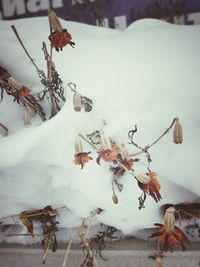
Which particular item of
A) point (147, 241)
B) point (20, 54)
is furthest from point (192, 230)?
point (20, 54)

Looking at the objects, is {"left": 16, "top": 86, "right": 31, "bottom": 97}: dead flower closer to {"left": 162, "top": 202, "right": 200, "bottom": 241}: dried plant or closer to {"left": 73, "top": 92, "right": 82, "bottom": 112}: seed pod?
{"left": 73, "top": 92, "right": 82, "bottom": 112}: seed pod

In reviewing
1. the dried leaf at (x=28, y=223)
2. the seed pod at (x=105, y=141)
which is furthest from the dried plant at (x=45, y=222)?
the seed pod at (x=105, y=141)

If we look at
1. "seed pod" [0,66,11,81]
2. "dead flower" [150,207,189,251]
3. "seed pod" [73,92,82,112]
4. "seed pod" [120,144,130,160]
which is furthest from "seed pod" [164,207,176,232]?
"seed pod" [0,66,11,81]

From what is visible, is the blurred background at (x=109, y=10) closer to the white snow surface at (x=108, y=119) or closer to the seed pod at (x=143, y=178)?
the white snow surface at (x=108, y=119)

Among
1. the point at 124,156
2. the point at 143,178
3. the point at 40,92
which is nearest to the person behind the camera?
the point at 143,178

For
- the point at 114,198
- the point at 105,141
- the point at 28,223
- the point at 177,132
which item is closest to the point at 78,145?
the point at 105,141

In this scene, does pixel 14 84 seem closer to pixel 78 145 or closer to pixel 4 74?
pixel 4 74
